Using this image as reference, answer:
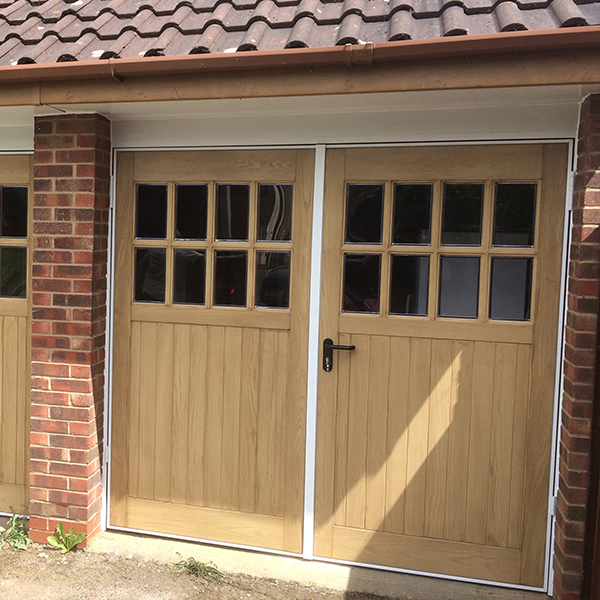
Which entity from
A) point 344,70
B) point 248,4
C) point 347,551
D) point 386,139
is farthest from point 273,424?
point 248,4

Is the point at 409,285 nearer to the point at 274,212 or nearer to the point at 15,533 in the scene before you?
the point at 274,212

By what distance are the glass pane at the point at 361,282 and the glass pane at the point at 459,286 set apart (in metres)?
0.36

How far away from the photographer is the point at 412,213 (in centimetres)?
339

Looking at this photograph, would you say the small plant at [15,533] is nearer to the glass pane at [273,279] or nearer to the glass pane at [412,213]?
the glass pane at [273,279]

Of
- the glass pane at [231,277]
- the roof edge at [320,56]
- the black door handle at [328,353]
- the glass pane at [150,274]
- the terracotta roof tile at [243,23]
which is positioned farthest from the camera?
the glass pane at [150,274]

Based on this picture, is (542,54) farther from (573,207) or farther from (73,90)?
(73,90)

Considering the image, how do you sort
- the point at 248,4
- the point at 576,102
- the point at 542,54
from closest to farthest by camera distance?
the point at 542,54
the point at 576,102
the point at 248,4

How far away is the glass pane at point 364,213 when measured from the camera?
3.44 meters

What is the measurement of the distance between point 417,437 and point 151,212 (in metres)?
2.02

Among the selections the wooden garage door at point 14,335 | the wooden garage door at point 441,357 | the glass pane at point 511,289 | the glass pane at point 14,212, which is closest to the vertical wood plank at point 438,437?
the wooden garage door at point 441,357

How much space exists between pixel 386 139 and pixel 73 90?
5.38ft

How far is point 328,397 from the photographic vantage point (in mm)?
3523

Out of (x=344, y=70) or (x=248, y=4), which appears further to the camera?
(x=248, y=4)

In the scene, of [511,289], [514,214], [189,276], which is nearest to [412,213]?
[514,214]
